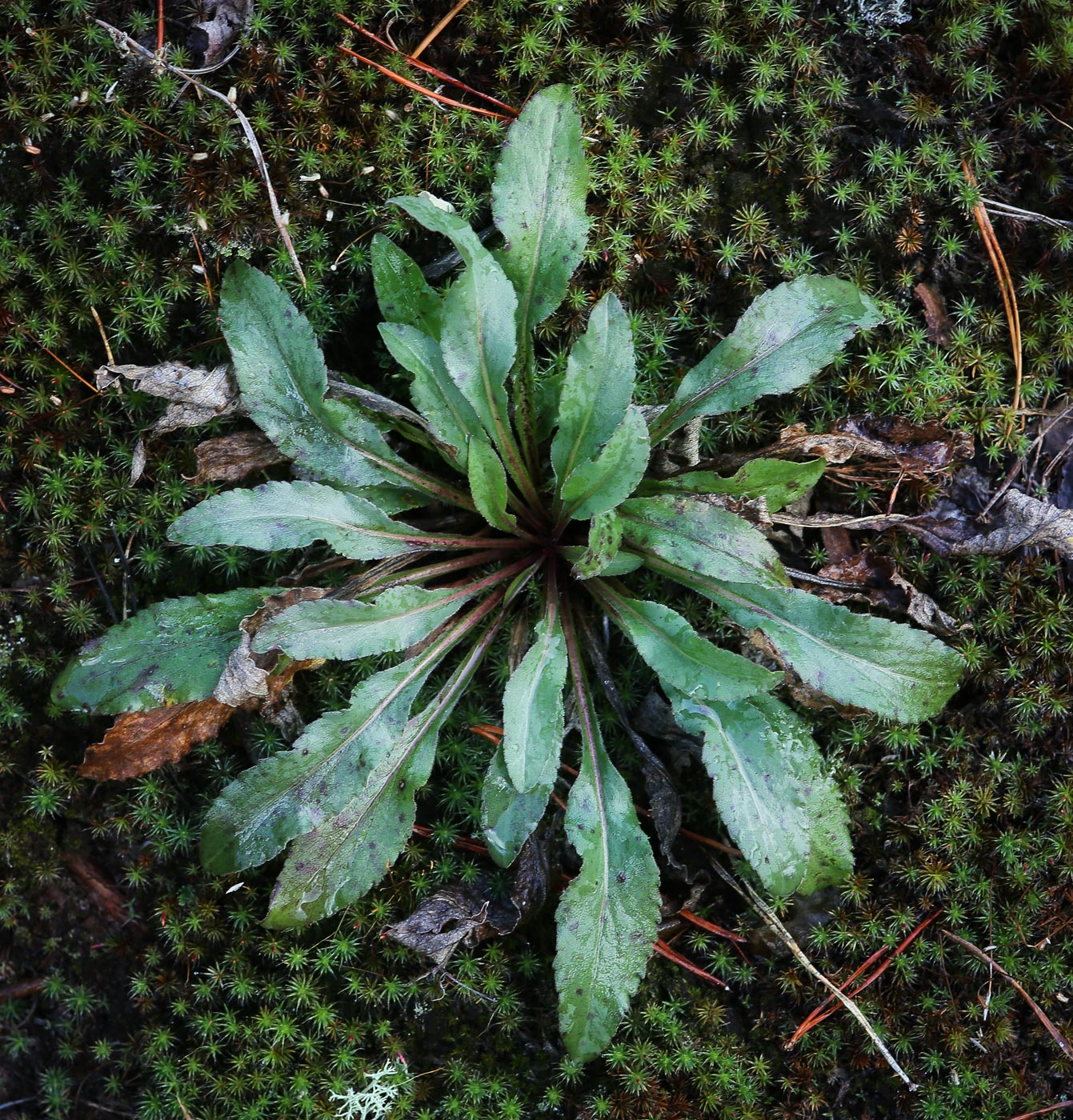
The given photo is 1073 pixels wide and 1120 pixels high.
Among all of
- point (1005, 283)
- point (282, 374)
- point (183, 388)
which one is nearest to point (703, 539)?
point (282, 374)

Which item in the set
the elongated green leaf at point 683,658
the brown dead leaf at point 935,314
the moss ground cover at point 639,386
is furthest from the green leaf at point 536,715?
the brown dead leaf at point 935,314

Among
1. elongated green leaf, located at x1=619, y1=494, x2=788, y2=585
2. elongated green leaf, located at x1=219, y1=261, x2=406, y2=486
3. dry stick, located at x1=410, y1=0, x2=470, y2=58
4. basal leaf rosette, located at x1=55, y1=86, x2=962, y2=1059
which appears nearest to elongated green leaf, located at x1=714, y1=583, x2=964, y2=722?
basal leaf rosette, located at x1=55, y1=86, x2=962, y2=1059

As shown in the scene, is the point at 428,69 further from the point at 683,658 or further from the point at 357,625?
the point at 683,658

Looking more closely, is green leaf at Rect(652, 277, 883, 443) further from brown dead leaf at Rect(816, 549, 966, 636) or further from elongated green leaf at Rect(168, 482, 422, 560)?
elongated green leaf at Rect(168, 482, 422, 560)

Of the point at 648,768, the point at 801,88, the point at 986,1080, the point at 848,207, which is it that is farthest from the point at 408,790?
the point at 801,88

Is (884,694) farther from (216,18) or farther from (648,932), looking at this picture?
(216,18)

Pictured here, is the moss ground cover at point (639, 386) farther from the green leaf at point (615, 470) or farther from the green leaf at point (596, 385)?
the green leaf at point (615, 470)
